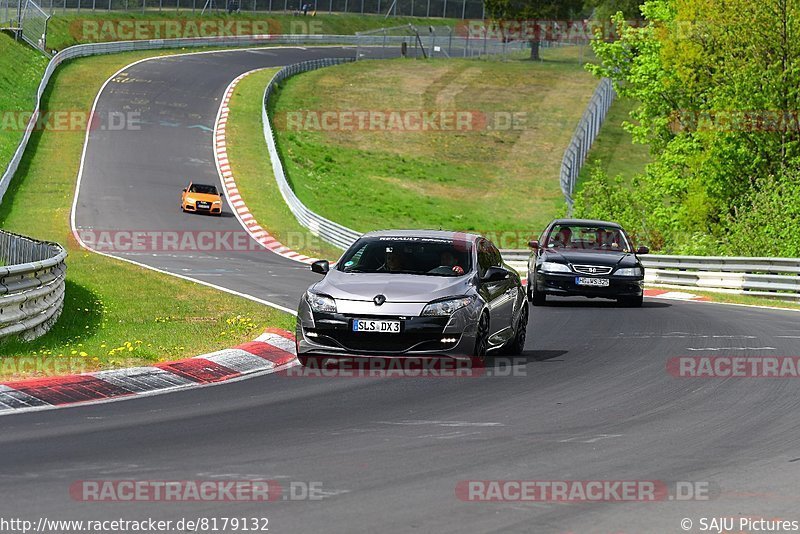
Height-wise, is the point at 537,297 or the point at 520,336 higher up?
the point at 520,336

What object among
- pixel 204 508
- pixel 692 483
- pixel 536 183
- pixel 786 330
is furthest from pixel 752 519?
pixel 536 183

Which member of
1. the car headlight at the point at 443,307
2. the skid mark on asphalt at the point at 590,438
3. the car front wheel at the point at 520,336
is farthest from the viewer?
the car front wheel at the point at 520,336

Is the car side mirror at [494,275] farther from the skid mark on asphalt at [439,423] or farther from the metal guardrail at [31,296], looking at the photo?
the metal guardrail at [31,296]

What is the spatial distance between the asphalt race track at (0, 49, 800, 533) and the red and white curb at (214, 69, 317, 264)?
24.9 metres

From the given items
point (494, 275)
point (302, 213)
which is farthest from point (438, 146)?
point (494, 275)

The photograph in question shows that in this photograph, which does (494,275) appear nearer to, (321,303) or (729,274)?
(321,303)

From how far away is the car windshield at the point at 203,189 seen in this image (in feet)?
156

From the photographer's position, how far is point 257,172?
56.4 m

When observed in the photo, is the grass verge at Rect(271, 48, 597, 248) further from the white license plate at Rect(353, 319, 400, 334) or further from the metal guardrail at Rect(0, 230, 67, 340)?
the white license plate at Rect(353, 319, 400, 334)

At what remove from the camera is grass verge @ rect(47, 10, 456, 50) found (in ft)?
270

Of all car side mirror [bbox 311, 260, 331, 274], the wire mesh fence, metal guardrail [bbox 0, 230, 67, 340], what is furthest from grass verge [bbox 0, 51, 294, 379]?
the wire mesh fence

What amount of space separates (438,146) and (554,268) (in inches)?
2009

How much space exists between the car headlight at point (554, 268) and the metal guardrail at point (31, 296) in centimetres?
903

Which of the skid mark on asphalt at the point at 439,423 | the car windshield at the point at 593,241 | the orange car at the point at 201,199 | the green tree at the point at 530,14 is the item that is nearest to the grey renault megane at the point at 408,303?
the skid mark on asphalt at the point at 439,423
